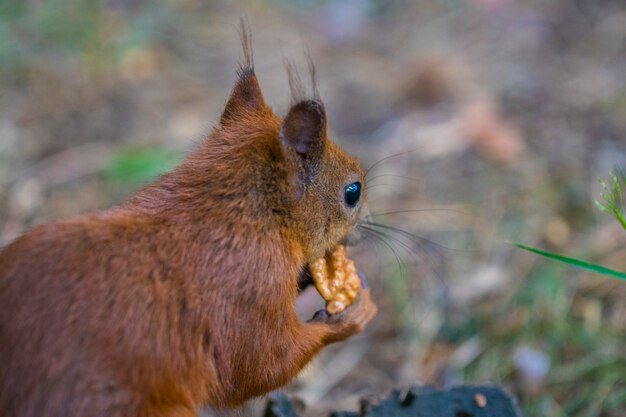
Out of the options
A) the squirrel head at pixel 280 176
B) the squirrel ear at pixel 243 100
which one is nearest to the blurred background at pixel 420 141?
the squirrel head at pixel 280 176

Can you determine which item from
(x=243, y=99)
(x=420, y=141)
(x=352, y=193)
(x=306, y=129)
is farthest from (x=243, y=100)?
(x=420, y=141)

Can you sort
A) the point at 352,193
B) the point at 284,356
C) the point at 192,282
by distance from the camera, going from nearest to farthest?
the point at 192,282, the point at 284,356, the point at 352,193

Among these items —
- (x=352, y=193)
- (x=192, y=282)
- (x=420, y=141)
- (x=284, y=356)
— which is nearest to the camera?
(x=192, y=282)

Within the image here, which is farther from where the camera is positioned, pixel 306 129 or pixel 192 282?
pixel 306 129

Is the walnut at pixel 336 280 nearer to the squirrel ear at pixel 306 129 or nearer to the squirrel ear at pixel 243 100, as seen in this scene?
the squirrel ear at pixel 306 129

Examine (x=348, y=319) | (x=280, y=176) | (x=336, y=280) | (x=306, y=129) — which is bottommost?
(x=348, y=319)

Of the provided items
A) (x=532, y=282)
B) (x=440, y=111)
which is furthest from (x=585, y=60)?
(x=532, y=282)

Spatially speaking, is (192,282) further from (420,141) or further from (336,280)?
(420,141)
